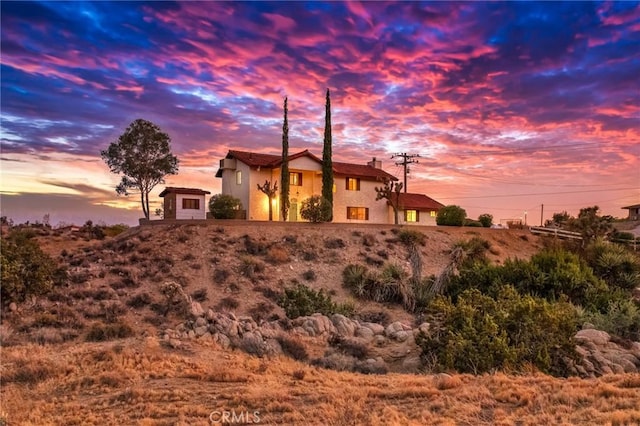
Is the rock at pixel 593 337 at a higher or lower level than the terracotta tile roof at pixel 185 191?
lower

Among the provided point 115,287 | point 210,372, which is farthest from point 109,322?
point 210,372

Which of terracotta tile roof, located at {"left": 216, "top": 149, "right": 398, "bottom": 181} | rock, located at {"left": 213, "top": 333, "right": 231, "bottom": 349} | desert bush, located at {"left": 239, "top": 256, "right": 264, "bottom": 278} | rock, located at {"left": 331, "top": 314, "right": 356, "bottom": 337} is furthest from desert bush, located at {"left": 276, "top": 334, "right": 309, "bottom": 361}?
terracotta tile roof, located at {"left": 216, "top": 149, "right": 398, "bottom": 181}

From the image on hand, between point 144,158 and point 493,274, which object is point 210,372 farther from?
point 144,158

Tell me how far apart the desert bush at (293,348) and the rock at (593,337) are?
748 cm

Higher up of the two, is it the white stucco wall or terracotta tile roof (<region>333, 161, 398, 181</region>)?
terracotta tile roof (<region>333, 161, 398, 181</region>)

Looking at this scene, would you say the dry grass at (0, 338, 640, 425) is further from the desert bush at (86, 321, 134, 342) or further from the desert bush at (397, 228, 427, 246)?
the desert bush at (397, 228, 427, 246)

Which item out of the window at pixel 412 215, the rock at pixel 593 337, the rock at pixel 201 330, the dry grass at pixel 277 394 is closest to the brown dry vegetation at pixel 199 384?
the dry grass at pixel 277 394

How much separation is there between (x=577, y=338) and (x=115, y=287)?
20.3 meters

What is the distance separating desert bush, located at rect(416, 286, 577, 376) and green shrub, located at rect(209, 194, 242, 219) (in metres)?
26.5

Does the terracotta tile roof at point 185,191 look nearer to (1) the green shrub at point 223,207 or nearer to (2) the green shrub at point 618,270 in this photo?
(1) the green shrub at point 223,207

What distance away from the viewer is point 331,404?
8320 millimetres

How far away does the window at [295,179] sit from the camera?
41.9 metres

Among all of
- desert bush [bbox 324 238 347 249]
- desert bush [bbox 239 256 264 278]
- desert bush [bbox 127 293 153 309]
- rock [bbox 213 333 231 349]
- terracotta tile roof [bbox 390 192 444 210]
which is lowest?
desert bush [bbox 127 293 153 309]

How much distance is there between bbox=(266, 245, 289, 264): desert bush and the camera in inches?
1177
